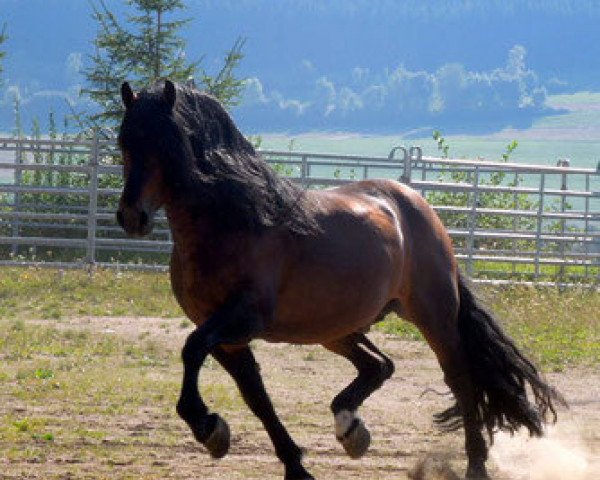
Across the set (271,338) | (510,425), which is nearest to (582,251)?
(510,425)

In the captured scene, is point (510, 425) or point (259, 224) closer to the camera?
point (259, 224)

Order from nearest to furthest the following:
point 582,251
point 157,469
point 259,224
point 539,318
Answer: point 259,224 → point 157,469 → point 539,318 → point 582,251

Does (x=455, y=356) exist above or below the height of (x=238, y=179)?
below

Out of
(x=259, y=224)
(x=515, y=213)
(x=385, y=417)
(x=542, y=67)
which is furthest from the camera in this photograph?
(x=542, y=67)

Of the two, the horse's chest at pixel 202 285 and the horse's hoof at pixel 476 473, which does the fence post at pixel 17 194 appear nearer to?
the horse's hoof at pixel 476 473

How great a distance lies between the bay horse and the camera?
597 cm

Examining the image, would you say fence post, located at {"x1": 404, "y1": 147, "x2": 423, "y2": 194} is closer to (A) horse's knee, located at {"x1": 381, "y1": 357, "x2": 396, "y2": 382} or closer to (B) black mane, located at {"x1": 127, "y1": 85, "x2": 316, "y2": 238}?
(A) horse's knee, located at {"x1": 381, "y1": 357, "x2": 396, "y2": 382}

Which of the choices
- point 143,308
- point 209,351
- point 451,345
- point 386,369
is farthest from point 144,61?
point 209,351

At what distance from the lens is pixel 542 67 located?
91.8 m

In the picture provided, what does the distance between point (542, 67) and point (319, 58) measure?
15.3m

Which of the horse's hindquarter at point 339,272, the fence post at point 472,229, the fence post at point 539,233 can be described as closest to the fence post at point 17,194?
the fence post at point 472,229

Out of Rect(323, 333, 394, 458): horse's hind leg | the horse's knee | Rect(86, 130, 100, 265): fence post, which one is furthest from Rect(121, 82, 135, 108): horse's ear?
Rect(86, 130, 100, 265): fence post

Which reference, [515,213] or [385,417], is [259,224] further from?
[515,213]

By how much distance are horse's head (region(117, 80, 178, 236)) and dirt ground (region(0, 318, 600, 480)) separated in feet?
4.88
